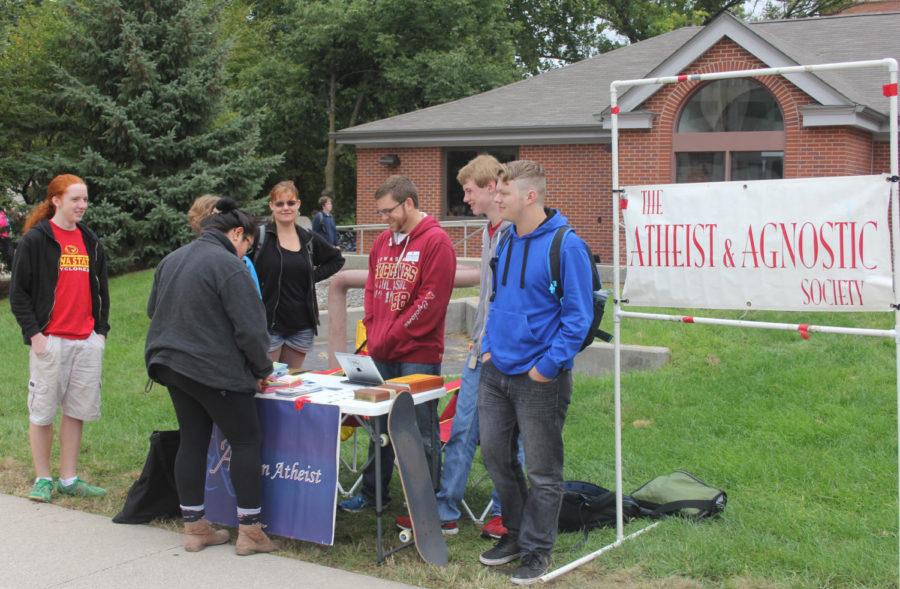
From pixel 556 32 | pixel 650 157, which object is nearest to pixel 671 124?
pixel 650 157

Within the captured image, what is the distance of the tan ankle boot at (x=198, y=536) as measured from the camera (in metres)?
5.08

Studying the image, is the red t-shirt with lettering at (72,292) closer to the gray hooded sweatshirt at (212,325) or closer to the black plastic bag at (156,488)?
the black plastic bag at (156,488)

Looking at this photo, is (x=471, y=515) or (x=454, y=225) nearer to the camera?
(x=471, y=515)

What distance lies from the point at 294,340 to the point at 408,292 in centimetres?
127

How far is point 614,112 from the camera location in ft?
15.8

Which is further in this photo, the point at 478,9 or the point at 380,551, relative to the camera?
the point at 478,9

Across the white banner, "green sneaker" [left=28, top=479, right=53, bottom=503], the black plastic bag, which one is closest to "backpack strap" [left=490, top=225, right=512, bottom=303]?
the white banner

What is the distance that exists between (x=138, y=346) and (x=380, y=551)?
7.73 meters

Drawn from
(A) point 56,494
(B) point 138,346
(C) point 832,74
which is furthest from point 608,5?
(A) point 56,494

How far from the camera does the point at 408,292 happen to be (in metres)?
5.18

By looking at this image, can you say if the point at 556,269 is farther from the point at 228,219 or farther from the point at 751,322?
the point at 228,219

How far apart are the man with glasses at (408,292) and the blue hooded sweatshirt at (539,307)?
0.60 m

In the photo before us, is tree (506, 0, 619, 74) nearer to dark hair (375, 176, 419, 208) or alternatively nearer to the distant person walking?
the distant person walking

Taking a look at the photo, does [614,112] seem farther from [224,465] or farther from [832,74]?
[832,74]
